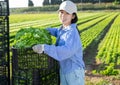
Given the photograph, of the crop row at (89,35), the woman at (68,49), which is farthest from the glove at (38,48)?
the crop row at (89,35)

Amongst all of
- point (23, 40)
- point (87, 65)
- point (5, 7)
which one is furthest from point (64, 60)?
point (87, 65)

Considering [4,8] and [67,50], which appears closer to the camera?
[67,50]

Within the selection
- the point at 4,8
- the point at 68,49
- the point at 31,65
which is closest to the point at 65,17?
the point at 68,49

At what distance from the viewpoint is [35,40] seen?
3.40m

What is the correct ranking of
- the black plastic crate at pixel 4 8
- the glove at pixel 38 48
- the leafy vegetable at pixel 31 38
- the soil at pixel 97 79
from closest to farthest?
the glove at pixel 38 48, the leafy vegetable at pixel 31 38, the black plastic crate at pixel 4 8, the soil at pixel 97 79

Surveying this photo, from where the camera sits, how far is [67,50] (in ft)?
10.5

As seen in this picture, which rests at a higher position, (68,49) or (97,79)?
(68,49)

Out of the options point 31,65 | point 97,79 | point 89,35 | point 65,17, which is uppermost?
point 65,17

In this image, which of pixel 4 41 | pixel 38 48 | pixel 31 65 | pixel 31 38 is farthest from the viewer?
pixel 4 41

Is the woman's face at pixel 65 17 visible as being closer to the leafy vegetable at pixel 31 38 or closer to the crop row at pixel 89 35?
the leafy vegetable at pixel 31 38

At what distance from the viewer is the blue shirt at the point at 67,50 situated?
3.18 meters

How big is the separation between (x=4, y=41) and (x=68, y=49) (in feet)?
2.24

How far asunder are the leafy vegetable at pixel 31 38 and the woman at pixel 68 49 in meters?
0.14

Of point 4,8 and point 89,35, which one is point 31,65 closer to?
point 4,8
